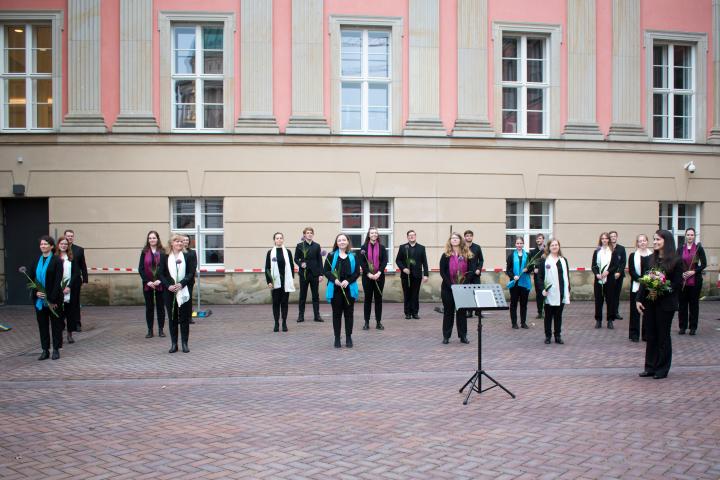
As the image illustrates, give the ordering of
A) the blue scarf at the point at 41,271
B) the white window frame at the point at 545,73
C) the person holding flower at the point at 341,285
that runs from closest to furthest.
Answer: the blue scarf at the point at 41,271, the person holding flower at the point at 341,285, the white window frame at the point at 545,73

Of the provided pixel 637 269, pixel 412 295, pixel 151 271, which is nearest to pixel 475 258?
pixel 412 295

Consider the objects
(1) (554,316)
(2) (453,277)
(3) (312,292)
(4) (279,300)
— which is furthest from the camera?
(3) (312,292)

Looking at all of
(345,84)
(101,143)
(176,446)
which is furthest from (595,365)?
(101,143)

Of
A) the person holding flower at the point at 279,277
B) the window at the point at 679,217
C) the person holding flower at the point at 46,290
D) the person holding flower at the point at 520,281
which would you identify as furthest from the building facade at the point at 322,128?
the person holding flower at the point at 46,290

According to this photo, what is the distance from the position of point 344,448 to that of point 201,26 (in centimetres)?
1540

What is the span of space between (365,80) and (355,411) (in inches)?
524

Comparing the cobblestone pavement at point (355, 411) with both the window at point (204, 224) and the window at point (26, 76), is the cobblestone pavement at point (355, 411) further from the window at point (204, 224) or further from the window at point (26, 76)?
the window at point (26, 76)

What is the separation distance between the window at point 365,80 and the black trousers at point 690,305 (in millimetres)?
9251

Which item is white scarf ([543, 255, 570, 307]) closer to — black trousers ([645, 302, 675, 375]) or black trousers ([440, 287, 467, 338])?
black trousers ([440, 287, 467, 338])

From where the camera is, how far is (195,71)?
18.5 metres

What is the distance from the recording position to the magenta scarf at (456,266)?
1176cm

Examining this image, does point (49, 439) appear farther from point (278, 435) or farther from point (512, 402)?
point (512, 402)

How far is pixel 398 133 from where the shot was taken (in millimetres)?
18766

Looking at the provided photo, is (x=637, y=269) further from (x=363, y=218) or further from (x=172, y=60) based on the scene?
(x=172, y=60)
